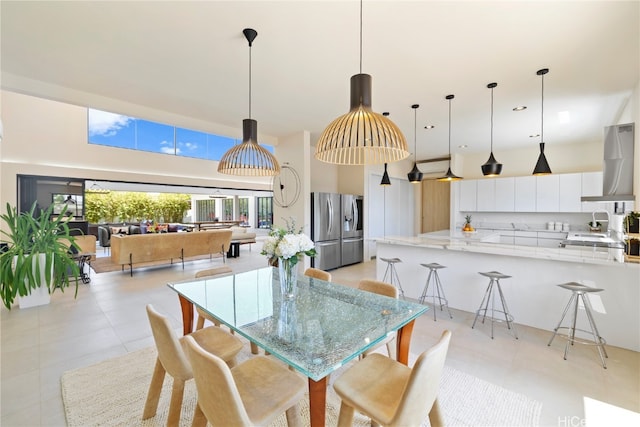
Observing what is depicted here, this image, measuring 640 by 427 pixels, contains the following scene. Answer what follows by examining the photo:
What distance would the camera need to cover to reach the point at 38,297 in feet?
12.5

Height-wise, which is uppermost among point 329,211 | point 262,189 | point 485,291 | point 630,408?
point 262,189

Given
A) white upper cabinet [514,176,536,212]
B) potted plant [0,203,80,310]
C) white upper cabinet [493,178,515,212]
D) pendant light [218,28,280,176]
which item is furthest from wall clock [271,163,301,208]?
white upper cabinet [514,176,536,212]

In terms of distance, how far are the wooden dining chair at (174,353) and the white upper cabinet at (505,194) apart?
6769 millimetres

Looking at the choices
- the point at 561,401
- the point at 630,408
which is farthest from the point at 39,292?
the point at 630,408

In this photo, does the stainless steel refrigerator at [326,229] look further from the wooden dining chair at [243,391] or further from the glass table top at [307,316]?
the wooden dining chair at [243,391]

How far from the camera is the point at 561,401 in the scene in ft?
6.37

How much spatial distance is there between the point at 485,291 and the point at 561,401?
1.59 m

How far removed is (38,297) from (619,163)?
7762 millimetres

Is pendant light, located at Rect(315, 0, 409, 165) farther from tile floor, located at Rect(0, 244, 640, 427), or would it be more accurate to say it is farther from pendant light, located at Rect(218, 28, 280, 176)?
tile floor, located at Rect(0, 244, 640, 427)

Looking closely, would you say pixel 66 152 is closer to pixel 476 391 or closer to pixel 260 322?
pixel 260 322

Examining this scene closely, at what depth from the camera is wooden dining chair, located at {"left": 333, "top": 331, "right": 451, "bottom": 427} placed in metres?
1.10

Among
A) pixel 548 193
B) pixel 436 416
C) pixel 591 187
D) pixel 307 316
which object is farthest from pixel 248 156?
pixel 591 187

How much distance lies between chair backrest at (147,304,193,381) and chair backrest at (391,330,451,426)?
43.8 inches

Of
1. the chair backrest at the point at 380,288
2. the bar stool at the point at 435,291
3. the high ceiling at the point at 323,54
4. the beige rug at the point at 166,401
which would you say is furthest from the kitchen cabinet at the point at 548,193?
the chair backrest at the point at 380,288
